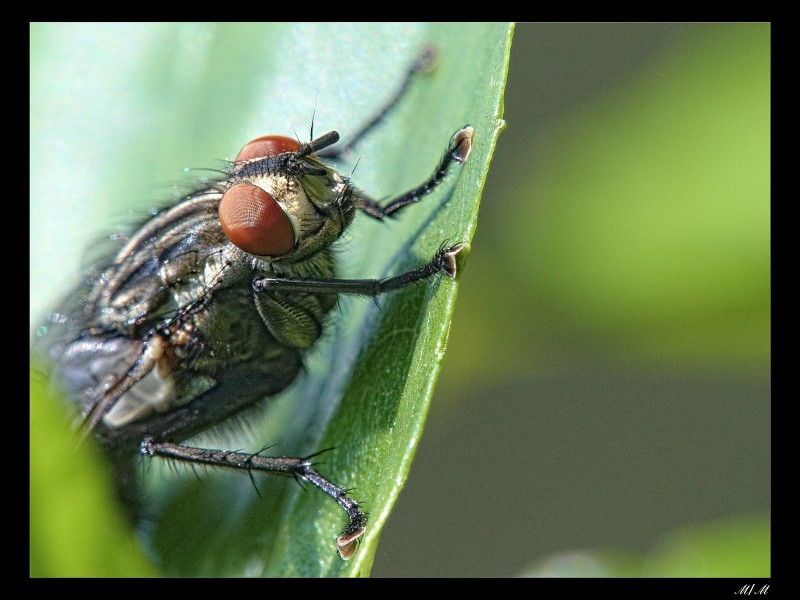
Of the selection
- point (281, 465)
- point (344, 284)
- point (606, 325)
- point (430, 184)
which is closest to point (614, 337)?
point (606, 325)

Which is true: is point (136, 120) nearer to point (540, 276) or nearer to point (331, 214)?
point (331, 214)

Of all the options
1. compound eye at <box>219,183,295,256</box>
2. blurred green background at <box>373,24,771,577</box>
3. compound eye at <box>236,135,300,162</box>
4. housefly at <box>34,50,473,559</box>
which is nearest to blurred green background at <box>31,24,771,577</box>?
blurred green background at <box>373,24,771,577</box>

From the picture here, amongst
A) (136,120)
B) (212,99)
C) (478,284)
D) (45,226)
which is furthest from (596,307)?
(45,226)

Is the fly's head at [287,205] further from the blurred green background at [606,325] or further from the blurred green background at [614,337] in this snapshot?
the blurred green background at [614,337]

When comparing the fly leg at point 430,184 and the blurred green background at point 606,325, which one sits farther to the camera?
the blurred green background at point 606,325

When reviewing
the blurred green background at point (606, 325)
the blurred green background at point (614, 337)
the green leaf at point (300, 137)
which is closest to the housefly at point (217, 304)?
the green leaf at point (300, 137)

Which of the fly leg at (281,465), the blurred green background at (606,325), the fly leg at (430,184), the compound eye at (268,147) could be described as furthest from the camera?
the blurred green background at (606,325)

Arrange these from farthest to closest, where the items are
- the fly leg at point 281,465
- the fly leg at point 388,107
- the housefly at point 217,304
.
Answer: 1. the fly leg at point 388,107
2. the housefly at point 217,304
3. the fly leg at point 281,465

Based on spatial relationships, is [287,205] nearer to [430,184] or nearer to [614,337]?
[430,184]
